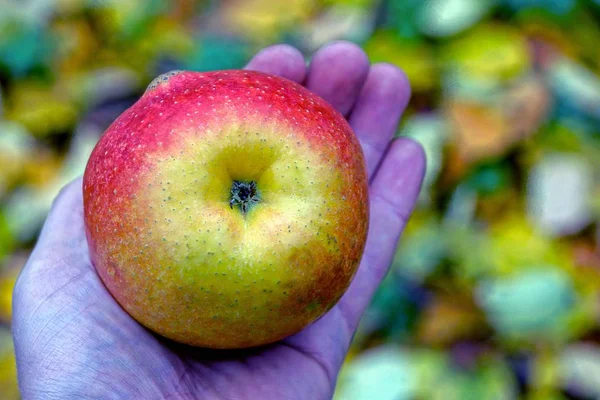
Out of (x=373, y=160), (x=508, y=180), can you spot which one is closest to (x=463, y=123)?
(x=508, y=180)

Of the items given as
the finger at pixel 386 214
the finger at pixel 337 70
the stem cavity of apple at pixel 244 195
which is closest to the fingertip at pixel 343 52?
the finger at pixel 337 70

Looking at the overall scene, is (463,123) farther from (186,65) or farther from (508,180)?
(186,65)

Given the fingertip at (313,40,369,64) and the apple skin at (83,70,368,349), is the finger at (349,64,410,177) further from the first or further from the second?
the apple skin at (83,70,368,349)

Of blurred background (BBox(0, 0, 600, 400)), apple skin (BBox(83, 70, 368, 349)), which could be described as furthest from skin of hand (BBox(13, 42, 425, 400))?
blurred background (BBox(0, 0, 600, 400))

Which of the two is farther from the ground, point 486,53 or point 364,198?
point 364,198

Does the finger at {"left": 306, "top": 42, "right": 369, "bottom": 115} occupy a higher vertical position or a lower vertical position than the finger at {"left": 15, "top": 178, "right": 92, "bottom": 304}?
higher

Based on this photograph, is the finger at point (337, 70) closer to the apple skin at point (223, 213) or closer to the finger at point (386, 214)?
the finger at point (386, 214)
